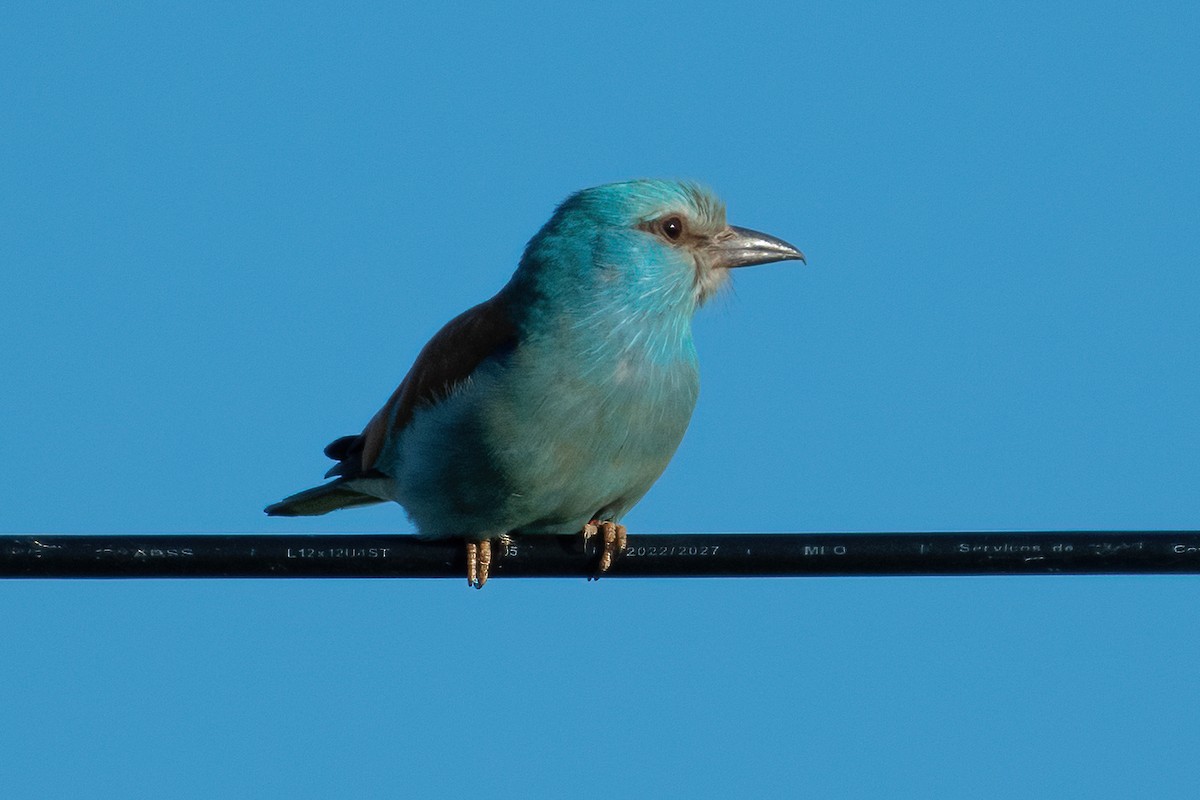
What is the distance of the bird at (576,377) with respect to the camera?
5559 mm

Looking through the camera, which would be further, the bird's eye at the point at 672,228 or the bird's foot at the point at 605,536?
the bird's eye at the point at 672,228

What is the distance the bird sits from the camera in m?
5.56

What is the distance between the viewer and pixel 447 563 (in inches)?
198

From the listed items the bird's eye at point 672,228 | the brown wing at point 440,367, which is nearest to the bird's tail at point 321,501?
the brown wing at point 440,367

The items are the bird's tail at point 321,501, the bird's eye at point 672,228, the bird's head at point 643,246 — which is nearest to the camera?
the bird's head at point 643,246

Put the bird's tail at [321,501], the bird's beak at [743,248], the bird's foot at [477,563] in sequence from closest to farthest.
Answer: the bird's foot at [477,563] < the bird's beak at [743,248] < the bird's tail at [321,501]

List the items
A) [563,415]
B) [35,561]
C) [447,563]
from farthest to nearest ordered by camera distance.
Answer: [563,415]
[447,563]
[35,561]

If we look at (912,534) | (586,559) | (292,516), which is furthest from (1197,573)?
(292,516)

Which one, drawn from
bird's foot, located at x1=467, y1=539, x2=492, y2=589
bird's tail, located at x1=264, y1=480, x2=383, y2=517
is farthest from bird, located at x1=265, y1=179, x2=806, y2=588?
bird's tail, located at x1=264, y1=480, x2=383, y2=517

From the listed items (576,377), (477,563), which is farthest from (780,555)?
(477,563)

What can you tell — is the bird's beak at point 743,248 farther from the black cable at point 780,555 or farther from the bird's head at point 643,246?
the black cable at point 780,555

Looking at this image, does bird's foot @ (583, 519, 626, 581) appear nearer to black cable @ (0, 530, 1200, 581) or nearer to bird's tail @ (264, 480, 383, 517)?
black cable @ (0, 530, 1200, 581)

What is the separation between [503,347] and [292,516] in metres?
1.86

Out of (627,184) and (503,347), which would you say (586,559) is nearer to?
(503,347)
